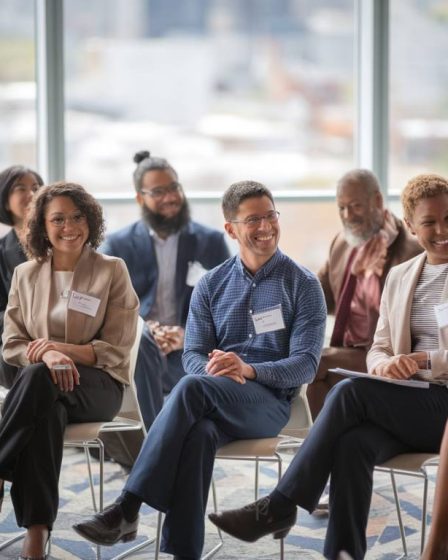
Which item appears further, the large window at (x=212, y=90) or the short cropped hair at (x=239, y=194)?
the large window at (x=212, y=90)

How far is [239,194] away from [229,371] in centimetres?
71

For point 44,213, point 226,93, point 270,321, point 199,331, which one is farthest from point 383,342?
point 226,93

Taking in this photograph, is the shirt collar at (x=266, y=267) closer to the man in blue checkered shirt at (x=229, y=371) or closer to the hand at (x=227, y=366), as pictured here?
the man in blue checkered shirt at (x=229, y=371)

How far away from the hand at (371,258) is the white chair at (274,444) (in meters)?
0.91

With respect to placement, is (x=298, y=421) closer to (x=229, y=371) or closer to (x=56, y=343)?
(x=229, y=371)

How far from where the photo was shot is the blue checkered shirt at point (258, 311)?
143 inches

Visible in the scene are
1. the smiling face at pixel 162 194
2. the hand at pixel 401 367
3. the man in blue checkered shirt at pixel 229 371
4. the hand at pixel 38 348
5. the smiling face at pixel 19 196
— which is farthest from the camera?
the smiling face at pixel 162 194

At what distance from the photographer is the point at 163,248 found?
512cm

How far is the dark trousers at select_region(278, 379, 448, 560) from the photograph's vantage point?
3.21m

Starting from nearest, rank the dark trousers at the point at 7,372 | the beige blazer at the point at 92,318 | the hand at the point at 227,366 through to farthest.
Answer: the hand at the point at 227,366
the beige blazer at the point at 92,318
the dark trousers at the point at 7,372

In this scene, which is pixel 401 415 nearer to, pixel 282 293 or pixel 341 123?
pixel 282 293

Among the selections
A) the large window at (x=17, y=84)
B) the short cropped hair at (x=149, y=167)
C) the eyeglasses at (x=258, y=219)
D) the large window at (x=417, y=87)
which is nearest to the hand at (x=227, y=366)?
the eyeglasses at (x=258, y=219)

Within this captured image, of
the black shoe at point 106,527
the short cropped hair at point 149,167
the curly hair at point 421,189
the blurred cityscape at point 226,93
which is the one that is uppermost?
the blurred cityscape at point 226,93

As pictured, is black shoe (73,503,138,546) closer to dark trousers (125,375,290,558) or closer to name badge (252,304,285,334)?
dark trousers (125,375,290,558)
